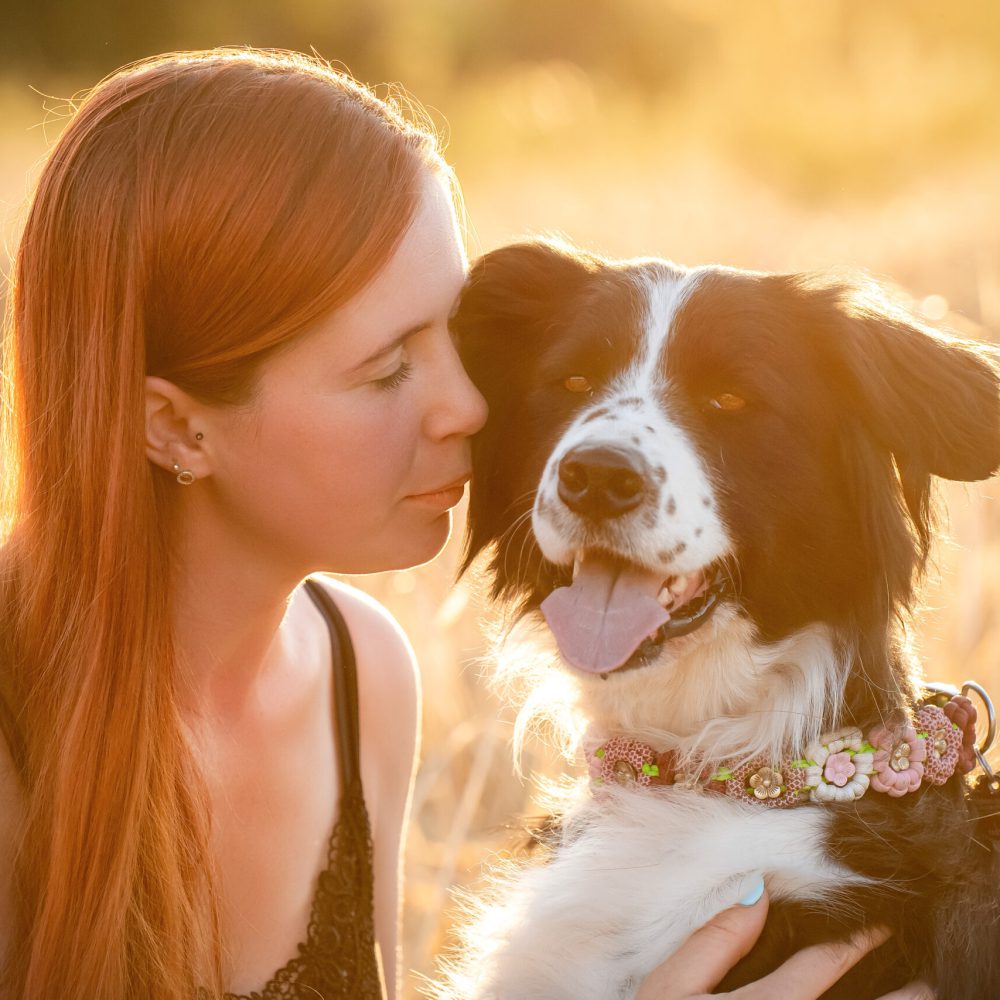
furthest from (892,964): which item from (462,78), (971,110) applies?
(462,78)

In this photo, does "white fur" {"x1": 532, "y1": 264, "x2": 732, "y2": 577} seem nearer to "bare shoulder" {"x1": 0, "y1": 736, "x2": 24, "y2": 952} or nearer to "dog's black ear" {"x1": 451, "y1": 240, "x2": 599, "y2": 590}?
"dog's black ear" {"x1": 451, "y1": 240, "x2": 599, "y2": 590}

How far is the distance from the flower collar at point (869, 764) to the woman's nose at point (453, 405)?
2.85ft

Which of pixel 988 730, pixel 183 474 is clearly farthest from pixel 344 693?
pixel 988 730

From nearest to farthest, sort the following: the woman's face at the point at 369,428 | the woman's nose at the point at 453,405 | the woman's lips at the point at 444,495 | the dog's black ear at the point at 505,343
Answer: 1. the woman's face at the point at 369,428
2. the woman's nose at the point at 453,405
3. the woman's lips at the point at 444,495
4. the dog's black ear at the point at 505,343

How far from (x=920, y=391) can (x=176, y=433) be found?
1490 millimetres

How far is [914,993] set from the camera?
7.36ft

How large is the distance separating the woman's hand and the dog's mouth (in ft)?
1.65

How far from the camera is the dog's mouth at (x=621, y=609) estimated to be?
8.21 feet

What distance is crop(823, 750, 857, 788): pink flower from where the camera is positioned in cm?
244

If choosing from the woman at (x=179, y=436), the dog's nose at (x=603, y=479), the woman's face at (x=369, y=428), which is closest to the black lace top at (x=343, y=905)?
the woman at (x=179, y=436)

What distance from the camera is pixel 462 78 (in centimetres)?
2477

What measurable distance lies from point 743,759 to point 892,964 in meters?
0.48

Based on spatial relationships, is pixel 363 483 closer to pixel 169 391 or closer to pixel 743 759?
pixel 169 391

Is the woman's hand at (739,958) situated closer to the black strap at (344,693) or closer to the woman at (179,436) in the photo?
the woman at (179,436)
